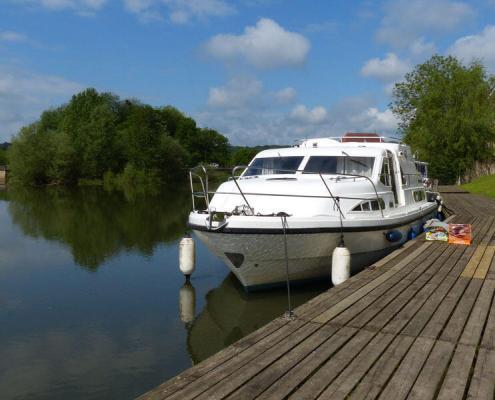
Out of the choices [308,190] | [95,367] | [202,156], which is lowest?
[95,367]

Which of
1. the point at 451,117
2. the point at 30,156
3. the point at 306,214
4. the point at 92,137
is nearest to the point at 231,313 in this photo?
the point at 306,214

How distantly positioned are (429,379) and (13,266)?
41.2 feet

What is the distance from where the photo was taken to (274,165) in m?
12.3

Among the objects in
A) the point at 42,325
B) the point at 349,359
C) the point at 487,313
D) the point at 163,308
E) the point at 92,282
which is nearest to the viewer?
the point at 349,359

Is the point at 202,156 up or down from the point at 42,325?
up

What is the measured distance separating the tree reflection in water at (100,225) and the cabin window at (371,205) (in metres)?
7.70

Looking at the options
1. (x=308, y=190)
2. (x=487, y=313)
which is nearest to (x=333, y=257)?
(x=308, y=190)

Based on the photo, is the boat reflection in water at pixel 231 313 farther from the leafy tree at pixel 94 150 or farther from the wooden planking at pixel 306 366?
the leafy tree at pixel 94 150

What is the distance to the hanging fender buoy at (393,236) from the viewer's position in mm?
10876

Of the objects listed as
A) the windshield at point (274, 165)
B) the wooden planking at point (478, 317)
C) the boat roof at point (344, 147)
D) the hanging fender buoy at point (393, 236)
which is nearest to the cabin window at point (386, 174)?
the boat roof at point (344, 147)

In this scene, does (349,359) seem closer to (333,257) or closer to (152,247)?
(333,257)

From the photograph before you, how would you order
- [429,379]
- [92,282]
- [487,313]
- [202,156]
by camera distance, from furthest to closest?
[202,156], [92,282], [487,313], [429,379]

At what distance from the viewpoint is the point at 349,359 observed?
15.6 feet

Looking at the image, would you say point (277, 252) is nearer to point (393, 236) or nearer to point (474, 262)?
point (393, 236)
